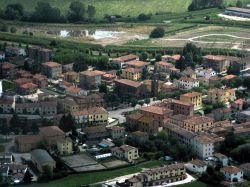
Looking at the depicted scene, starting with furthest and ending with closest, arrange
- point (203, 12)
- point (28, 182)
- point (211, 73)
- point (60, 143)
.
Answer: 1. point (203, 12)
2. point (211, 73)
3. point (60, 143)
4. point (28, 182)

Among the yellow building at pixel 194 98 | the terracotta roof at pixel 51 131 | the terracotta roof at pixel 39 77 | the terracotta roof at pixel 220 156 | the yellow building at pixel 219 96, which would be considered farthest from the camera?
the terracotta roof at pixel 39 77

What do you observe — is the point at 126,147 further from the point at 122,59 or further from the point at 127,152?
the point at 122,59

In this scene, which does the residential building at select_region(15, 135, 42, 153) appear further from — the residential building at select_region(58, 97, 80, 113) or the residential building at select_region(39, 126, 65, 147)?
the residential building at select_region(58, 97, 80, 113)

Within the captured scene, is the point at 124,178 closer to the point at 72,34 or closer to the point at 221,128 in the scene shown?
the point at 221,128

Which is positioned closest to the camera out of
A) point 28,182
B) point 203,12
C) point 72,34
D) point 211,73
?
point 28,182

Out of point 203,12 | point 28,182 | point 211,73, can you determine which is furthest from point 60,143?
point 203,12

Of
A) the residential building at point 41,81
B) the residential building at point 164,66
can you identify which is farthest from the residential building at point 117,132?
the residential building at point 164,66

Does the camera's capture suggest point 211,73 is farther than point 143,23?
No

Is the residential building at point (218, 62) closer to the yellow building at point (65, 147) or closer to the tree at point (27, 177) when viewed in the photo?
the yellow building at point (65, 147)
